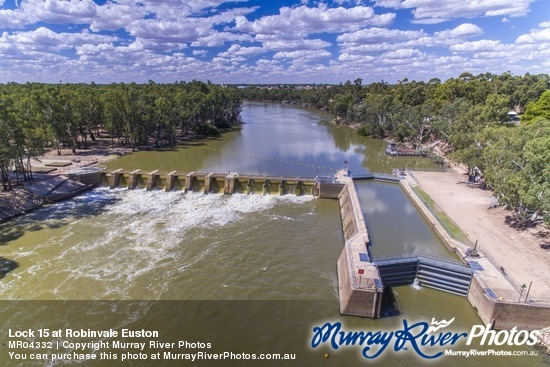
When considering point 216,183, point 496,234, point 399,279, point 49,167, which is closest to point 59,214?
point 49,167

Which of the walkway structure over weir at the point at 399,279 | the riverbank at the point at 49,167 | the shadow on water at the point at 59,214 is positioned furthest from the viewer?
the riverbank at the point at 49,167

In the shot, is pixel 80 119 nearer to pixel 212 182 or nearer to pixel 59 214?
pixel 59 214

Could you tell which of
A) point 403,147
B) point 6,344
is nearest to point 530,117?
point 403,147

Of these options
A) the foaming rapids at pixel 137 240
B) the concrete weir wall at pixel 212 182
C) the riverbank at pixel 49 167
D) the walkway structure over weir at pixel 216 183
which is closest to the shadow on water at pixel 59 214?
the foaming rapids at pixel 137 240

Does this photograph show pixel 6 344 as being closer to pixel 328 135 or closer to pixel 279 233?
pixel 279 233

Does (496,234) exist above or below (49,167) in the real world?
below

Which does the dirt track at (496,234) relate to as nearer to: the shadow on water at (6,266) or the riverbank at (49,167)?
the shadow on water at (6,266)
